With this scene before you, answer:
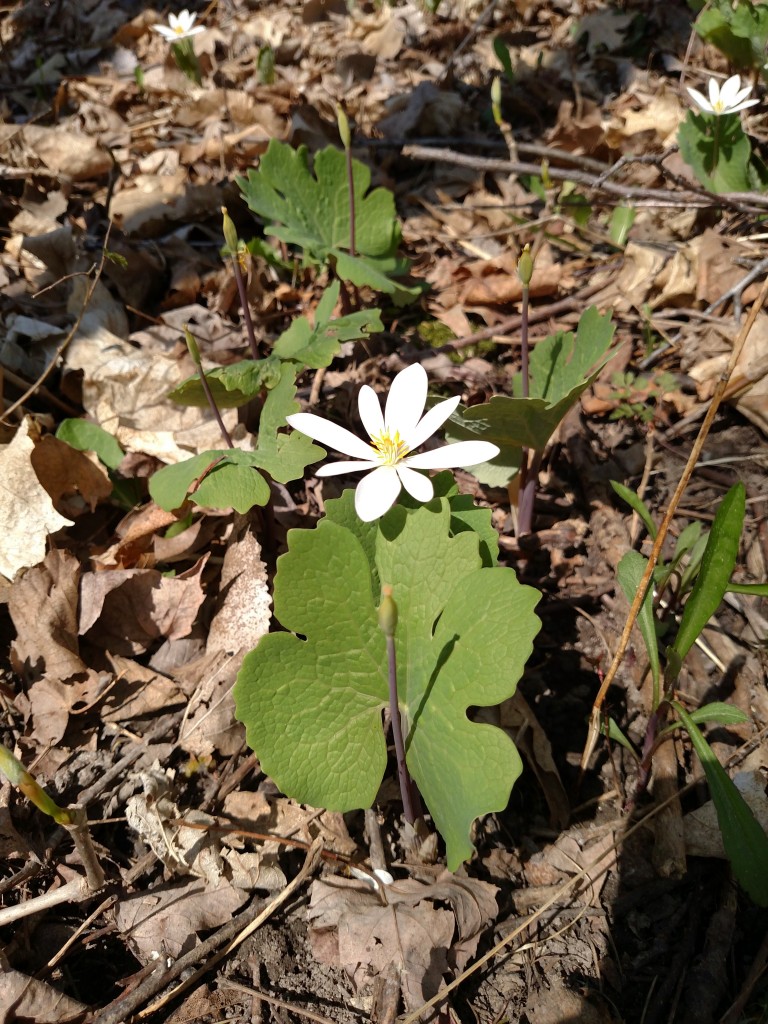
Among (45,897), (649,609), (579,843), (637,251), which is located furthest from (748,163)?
(45,897)

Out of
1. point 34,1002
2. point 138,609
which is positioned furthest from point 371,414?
point 34,1002

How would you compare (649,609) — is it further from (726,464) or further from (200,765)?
(200,765)

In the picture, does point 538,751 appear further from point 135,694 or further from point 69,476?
point 69,476

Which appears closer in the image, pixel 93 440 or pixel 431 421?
pixel 431 421

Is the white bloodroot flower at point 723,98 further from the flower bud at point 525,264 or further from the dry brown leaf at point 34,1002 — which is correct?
the dry brown leaf at point 34,1002

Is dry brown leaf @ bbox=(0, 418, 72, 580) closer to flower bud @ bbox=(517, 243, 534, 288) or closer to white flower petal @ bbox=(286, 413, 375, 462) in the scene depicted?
white flower petal @ bbox=(286, 413, 375, 462)

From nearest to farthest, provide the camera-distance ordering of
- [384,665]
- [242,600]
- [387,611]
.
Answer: [387,611] → [384,665] → [242,600]

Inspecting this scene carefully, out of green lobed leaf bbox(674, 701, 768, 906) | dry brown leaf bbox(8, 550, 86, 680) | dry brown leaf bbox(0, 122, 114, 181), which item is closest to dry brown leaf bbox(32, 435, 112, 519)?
dry brown leaf bbox(8, 550, 86, 680)
